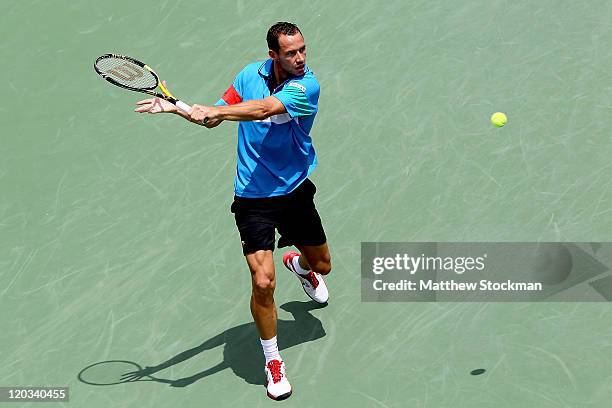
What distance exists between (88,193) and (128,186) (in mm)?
386

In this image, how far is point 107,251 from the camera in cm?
1112

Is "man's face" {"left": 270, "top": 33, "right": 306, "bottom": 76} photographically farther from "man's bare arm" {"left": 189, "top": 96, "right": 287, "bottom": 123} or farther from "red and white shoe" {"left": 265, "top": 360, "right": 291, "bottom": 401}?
"red and white shoe" {"left": 265, "top": 360, "right": 291, "bottom": 401}

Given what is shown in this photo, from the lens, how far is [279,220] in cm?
964

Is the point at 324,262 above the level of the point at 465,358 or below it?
above

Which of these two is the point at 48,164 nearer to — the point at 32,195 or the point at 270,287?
the point at 32,195

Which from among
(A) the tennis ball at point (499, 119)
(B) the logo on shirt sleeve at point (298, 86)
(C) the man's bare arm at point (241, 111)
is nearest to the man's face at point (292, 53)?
(B) the logo on shirt sleeve at point (298, 86)

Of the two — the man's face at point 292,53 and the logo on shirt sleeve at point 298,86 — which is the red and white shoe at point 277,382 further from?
the man's face at point 292,53

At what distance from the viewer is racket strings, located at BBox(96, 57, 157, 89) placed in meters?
9.29

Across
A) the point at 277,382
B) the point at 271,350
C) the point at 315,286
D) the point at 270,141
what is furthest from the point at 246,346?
the point at 270,141

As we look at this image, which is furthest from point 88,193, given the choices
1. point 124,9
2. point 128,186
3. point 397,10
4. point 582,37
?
point 582,37

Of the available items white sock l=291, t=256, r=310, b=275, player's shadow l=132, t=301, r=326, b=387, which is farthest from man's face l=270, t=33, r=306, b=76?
player's shadow l=132, t=301, r=326, b=387

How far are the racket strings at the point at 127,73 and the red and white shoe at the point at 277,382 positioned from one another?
2318 millimetres
